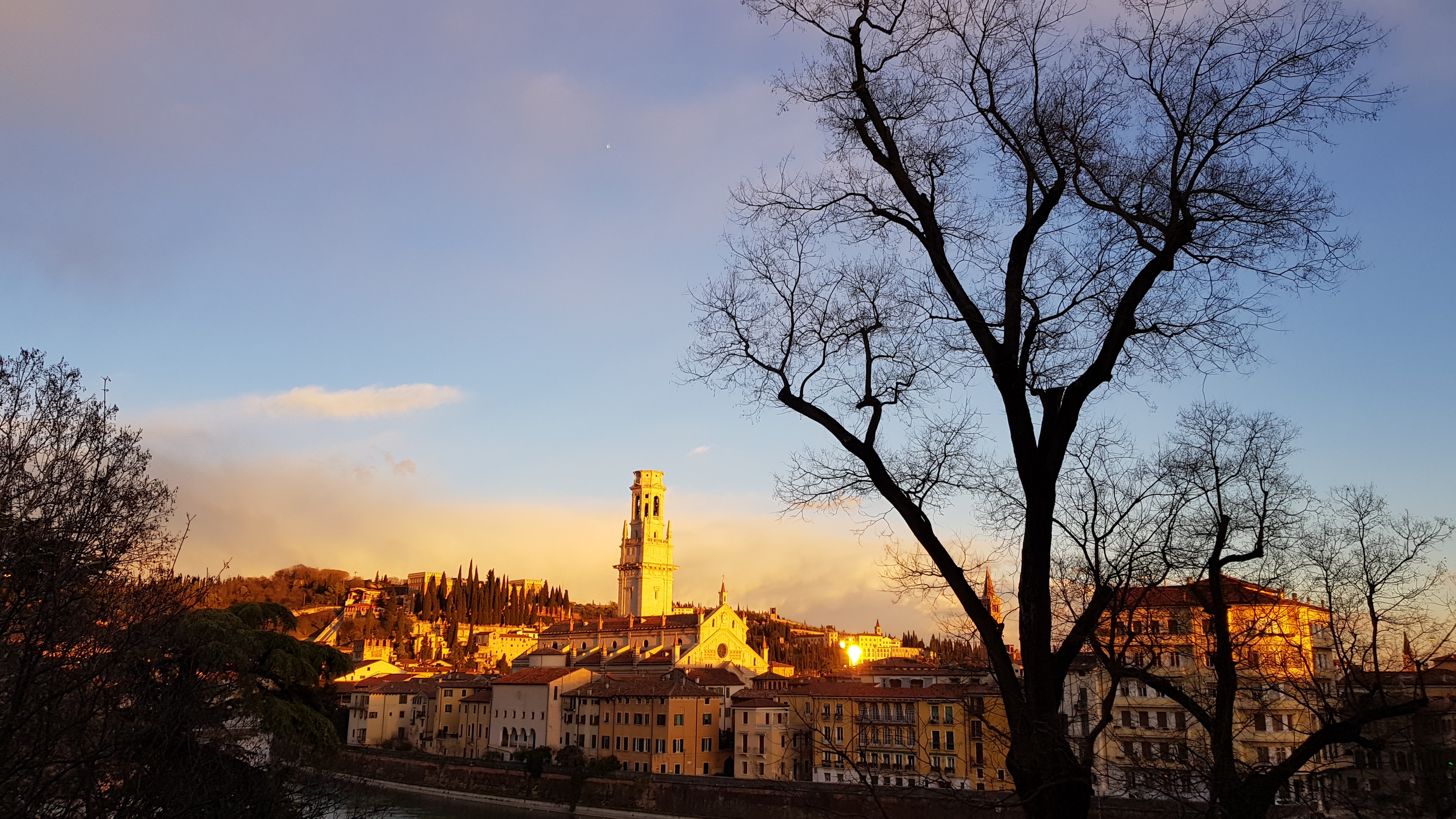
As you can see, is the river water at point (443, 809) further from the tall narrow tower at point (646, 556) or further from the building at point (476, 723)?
the tall narrow tower at point (646, 556)

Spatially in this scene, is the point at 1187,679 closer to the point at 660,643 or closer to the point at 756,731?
the point at 756,731

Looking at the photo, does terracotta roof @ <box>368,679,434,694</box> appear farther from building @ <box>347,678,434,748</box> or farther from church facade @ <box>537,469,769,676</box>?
church facade @ <box>537,469,769,676</box>

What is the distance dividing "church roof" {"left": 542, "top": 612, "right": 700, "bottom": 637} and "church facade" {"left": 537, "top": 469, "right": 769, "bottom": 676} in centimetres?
9

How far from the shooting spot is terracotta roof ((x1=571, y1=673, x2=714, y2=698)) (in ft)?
155

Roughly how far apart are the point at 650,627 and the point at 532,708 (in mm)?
27928

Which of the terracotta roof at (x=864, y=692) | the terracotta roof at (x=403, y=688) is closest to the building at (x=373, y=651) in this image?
the terracotta roof at (x=403, y=688)

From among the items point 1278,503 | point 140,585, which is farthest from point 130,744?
point 1278,503

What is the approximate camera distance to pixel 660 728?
4641 centimetres

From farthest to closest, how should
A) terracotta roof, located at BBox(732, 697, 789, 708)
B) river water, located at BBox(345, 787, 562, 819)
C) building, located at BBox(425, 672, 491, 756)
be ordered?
building, located at BBox(425, 672, 491, 756)
terracotta roof, located at BBox(732, 697, 789, 708)
river water, located at BBox(345, 787, 562, 819)

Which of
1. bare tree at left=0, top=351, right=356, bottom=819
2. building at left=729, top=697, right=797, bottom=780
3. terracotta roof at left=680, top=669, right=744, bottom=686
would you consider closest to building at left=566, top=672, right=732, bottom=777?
terracotta roof at left=680, top=669, right=744, bottom=686

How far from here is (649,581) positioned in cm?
10600

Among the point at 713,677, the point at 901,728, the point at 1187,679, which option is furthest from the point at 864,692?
the point at 1187,679

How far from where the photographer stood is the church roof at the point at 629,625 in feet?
259

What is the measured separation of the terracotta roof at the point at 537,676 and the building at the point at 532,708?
36mm
